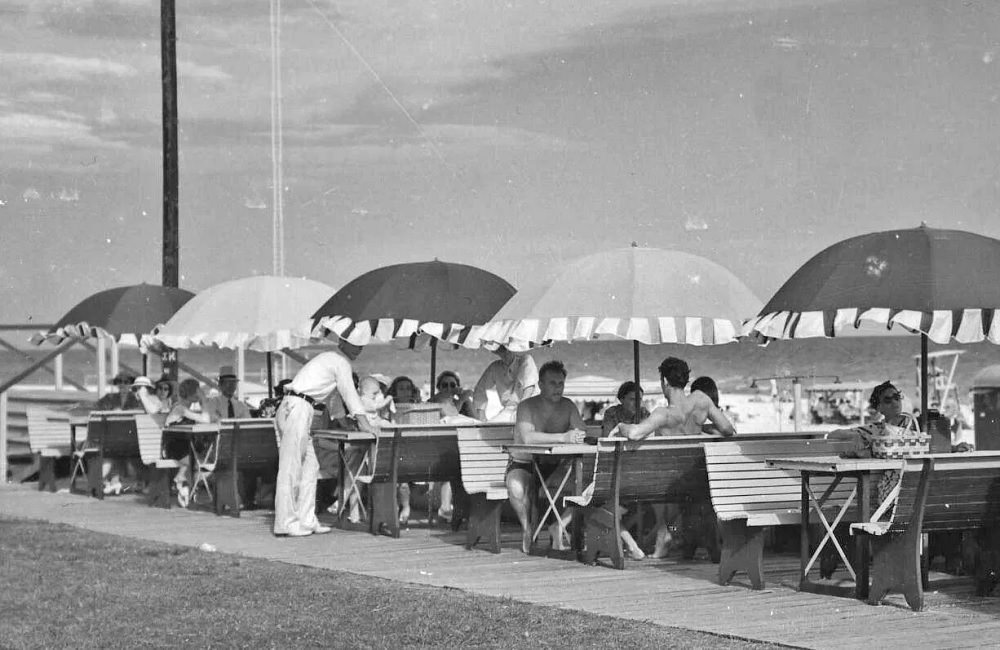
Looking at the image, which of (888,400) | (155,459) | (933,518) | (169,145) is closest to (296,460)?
(155,459)

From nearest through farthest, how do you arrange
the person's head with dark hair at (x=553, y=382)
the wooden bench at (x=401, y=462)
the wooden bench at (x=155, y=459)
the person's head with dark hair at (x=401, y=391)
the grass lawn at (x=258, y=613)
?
the grass lawn at (x=258, y=613) < the person's head with dark hair at (x=553, y=382) < the wooden bench at (x=401, y=462) < the person's head with dark hair at (x=401, y=391) < the wooden bench at (x=155, y=459)

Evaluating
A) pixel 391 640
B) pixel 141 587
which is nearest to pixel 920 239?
pixel 391 640

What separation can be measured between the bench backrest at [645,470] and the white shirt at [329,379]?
287 centimetres

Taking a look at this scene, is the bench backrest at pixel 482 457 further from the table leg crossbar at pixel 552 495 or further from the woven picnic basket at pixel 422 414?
the woven picnic basket at pixel 422 414

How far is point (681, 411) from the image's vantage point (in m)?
12.6

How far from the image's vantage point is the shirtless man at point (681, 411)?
1238 centimetres

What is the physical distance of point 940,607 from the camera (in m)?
9.89

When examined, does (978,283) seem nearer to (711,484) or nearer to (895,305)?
(895,305)

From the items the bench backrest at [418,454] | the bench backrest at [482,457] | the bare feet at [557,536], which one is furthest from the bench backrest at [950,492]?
the bench backrest at [418,454]

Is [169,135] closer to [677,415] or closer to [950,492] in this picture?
[677,415]

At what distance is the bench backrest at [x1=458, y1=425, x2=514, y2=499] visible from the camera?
44.6 ft

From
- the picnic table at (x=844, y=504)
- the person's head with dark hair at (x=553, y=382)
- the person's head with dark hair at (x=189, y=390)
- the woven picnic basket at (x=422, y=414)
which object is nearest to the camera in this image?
the picnic table at (x=844, y=504)

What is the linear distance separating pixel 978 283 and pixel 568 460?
334 centimetres

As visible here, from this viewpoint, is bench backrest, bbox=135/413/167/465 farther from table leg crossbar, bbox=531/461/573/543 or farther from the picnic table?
the picnic table
